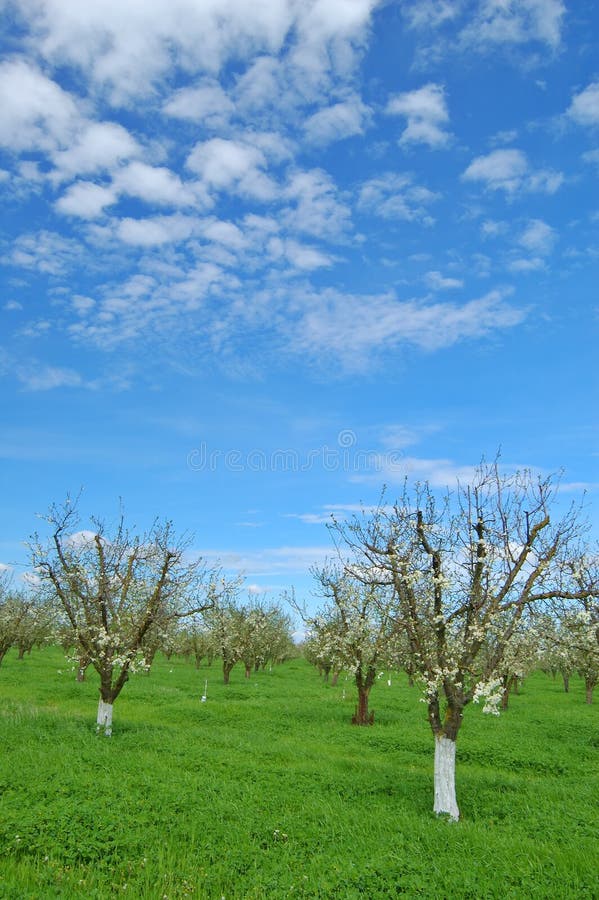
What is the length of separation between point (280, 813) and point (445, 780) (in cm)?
454

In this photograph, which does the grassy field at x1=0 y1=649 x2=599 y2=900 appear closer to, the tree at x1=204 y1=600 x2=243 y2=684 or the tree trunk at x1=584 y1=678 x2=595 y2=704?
the tree trunk at x1=584 y1=678 x2=595 y2=704

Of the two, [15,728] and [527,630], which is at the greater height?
[527,630]

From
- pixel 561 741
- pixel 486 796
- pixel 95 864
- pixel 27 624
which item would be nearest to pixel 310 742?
pixel 486 796

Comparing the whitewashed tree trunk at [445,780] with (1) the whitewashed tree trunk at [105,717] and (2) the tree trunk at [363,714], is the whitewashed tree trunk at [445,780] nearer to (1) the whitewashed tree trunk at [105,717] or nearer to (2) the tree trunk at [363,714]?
(1) the whitewashed tree trunk at [105,717]

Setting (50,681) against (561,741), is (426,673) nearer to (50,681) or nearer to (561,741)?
(561,741)

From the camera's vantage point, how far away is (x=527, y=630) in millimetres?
18578

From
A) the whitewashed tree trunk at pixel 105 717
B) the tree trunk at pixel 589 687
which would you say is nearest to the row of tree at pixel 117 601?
the whitewashed tree trunk at pixel 105 717

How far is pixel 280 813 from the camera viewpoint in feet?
45.4

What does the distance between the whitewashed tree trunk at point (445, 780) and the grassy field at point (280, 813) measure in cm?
59

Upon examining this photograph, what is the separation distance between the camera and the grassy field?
34.5 ft

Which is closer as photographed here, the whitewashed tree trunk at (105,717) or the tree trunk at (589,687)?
the whitewashed tree trunk at (105,717)

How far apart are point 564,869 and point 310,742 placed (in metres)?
13.8

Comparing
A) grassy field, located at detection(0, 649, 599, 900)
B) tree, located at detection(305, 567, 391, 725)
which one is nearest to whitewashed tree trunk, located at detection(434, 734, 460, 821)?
grassy field, located at detection(0, 649, 599, 900)

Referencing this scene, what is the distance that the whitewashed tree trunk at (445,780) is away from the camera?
48.6ft
